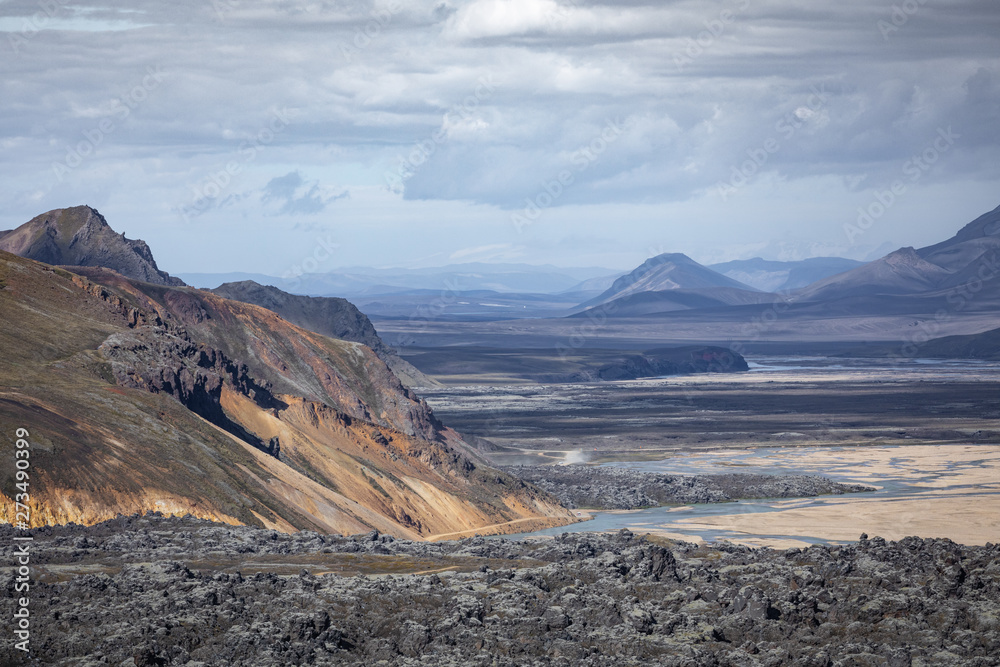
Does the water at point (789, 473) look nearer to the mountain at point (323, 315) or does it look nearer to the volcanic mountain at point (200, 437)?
the volcanic mountain at point (200, 437)

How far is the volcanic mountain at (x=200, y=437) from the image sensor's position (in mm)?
41844

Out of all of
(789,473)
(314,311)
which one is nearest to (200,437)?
(789,473)

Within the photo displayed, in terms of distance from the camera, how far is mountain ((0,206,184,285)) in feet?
401

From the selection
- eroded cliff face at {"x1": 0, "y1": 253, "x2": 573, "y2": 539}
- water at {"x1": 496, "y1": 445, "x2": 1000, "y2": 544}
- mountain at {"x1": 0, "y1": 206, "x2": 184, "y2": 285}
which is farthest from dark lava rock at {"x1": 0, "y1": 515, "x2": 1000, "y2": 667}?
mountain at {"x1": 0, "y1": 206, "x2": 184, "y2": 285}

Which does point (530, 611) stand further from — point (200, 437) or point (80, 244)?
point (80, 244)

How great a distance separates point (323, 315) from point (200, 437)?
109 m

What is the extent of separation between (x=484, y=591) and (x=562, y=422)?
301ft

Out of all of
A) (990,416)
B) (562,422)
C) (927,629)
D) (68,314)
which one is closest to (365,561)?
(927,629)

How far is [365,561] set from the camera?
1444 inches

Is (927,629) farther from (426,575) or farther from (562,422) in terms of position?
(562,422)

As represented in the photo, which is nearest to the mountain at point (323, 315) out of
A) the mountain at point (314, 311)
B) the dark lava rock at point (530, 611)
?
the mountain at point (314, 311)

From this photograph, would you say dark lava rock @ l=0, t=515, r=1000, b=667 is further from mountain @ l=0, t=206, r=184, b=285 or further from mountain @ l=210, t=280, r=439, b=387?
mountain @ l=210, t=280, r=439, b=387

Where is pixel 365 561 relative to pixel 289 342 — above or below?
below

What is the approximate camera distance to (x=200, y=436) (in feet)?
162
